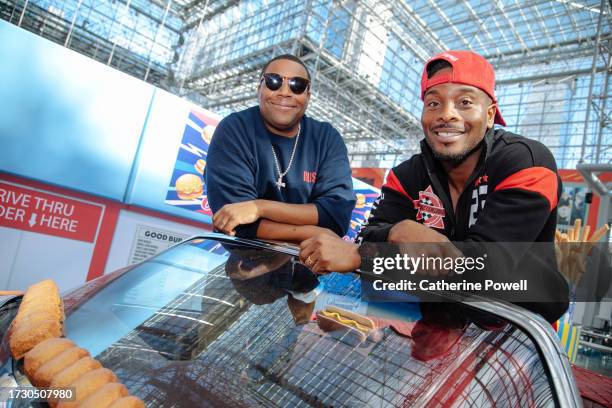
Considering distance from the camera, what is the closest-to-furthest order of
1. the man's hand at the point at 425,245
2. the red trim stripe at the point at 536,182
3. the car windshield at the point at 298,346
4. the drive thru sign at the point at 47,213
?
the car windshield at the point at 298,346 < the man's hand at the point at 425,245 < the red trim stripe at the point at 536,182 < the drive thru sign at the point at 47,213

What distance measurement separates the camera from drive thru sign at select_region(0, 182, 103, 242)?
2.62 metres

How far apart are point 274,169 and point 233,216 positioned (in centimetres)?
39

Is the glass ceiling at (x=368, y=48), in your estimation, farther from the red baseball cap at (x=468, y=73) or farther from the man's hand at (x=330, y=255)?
the man's hand at (x=330, y=255)

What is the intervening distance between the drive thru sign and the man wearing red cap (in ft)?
7.76

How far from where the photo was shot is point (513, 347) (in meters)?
0.65

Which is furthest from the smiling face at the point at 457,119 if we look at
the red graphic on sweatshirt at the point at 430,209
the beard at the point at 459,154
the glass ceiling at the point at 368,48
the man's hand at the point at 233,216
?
the glass ceiling at the point at 368,48

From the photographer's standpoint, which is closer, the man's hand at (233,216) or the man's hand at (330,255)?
the man's hand at (330,255)

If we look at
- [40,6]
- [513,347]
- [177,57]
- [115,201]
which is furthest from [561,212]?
[40,6]

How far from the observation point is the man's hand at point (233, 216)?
121 cm

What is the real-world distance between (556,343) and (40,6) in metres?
16.9

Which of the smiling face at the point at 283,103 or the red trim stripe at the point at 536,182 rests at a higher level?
the smiling face at the point at 283,103

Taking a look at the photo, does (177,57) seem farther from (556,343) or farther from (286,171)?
(556,343)

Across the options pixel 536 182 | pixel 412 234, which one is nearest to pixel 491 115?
pixel 536 182

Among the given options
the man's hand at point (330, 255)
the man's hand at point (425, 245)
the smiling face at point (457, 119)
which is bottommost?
the man's hand at point (330, 255)
